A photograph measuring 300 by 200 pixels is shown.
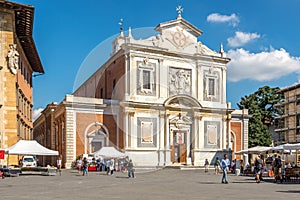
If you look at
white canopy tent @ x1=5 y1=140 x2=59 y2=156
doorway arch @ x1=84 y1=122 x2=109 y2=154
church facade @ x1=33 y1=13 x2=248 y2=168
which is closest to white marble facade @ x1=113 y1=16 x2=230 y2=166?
church facade @ x1=33 y1=13 x2=248 y2=168

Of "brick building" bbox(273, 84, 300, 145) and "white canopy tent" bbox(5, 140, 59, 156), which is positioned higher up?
"brick building" bbox(273, 84, 300, 145)

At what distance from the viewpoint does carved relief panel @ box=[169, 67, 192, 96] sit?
4531 centimetres

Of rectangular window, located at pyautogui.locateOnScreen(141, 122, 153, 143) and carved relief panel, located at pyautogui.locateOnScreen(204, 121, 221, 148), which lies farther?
carved relief panel, located at pyautogui.locateOnScreen(204, 121, 221, 148)

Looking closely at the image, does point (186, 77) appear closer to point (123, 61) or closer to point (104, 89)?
point (123, 61)

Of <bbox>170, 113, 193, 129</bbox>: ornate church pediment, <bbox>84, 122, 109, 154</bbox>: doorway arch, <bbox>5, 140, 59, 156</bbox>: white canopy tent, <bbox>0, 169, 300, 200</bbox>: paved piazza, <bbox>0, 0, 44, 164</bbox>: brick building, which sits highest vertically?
<bbox>0, 0, 44, 164</bbox>: brick building

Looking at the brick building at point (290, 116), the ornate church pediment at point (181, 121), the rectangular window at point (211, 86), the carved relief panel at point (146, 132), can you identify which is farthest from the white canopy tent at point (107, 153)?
the brick building at point (290, 116)

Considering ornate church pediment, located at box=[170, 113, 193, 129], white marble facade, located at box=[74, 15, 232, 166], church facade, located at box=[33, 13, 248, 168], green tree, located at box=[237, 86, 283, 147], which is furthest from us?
Result: green tree, located at box=[237, 86, 283, 147]

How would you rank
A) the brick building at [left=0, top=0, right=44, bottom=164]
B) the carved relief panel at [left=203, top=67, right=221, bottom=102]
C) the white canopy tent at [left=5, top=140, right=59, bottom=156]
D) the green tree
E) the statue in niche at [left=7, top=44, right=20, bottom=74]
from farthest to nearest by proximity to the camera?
1. the green tree
2. the carved relief panel at [left=203, top=67, right=221, bottom=102]
3. the statue in niche at [left=7, top=44, right=20, bottom=74]
4. the brick building at [left=0, top=0, right=44, bottom=164]
5. the white canopy tent at [left=5, top=140, right=59, bottom=156]

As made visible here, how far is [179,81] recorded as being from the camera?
45562 mm

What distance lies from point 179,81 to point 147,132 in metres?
6.66

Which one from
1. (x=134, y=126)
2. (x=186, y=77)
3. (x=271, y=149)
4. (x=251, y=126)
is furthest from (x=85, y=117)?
(x=251, y=126)

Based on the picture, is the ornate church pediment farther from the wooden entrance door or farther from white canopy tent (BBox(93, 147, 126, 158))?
white canopy tent (BBox(93, 147, 126, 158))

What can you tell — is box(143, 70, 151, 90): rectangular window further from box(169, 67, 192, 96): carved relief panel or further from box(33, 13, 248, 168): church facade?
box(169, 67, 192, 96): carved relief panel

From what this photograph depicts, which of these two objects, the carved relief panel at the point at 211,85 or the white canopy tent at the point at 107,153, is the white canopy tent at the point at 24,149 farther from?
the carved relief panel at the point at 211,85
